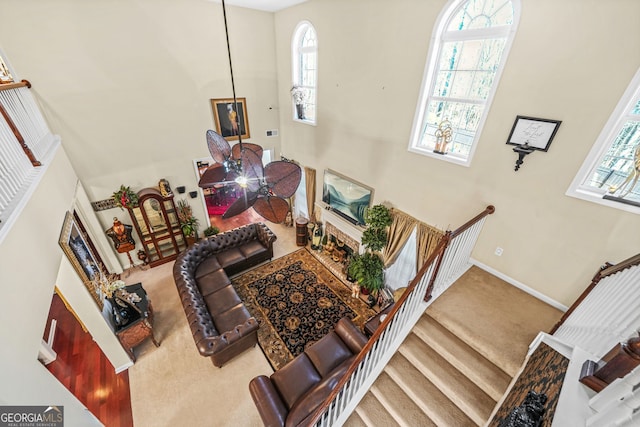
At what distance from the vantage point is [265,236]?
20.2ft

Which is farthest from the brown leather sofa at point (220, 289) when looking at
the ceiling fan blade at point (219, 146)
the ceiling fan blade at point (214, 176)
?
the ceiling fan blade at point (219, 146)

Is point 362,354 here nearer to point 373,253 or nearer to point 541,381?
point 541,381

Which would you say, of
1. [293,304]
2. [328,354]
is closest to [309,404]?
[328,354]

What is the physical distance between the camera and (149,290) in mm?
5512

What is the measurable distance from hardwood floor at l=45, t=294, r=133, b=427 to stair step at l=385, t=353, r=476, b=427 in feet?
12.3

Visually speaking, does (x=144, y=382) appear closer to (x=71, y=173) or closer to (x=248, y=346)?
(x=248, y=346)

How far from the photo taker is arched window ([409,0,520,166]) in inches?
115

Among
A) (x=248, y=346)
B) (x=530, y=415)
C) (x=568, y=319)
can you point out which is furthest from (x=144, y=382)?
(x=568, y=319)

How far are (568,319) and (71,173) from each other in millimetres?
7567

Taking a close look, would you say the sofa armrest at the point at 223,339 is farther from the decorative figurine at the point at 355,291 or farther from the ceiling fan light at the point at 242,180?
the ceiling fan light at the point at 242,180

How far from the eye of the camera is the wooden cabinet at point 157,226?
18.2 feet

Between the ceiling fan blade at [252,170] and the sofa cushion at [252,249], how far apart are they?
12.4 ft

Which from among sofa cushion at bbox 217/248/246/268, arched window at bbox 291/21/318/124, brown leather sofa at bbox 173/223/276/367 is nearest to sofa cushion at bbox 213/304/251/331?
brown leather sofa at bbox 173/223/276/367

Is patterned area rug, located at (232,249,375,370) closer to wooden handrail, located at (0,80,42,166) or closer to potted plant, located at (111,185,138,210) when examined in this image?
potted plant, located at (111,185,138,210)
